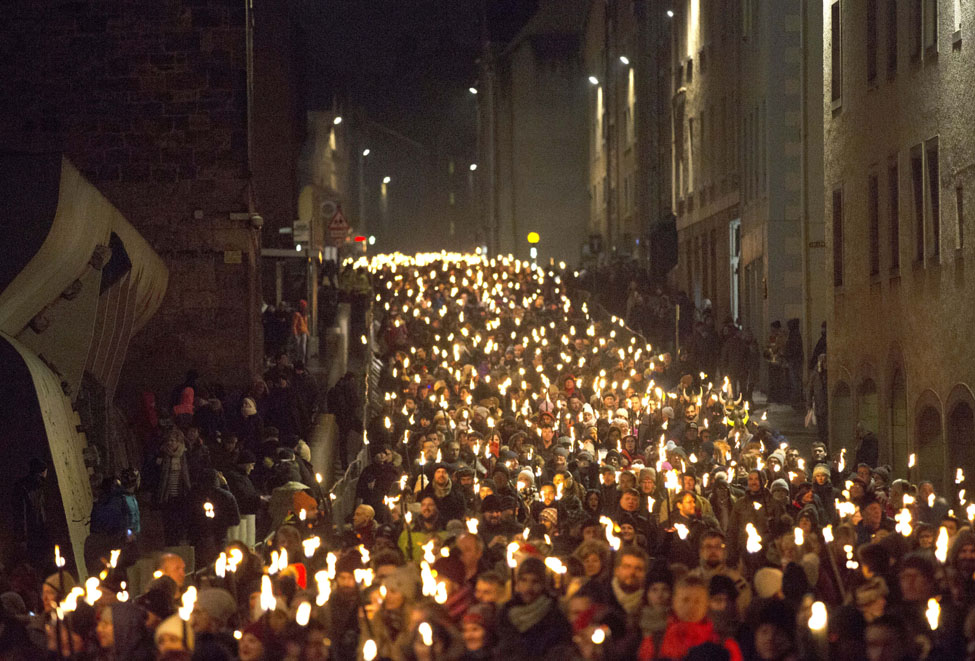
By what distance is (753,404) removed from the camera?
3312 cm

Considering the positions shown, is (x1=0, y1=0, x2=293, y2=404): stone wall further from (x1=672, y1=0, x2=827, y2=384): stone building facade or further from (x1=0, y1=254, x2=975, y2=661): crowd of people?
(x1=672, y1=0, x2=827, y2=384): stone building facade

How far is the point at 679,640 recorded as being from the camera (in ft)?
31.2

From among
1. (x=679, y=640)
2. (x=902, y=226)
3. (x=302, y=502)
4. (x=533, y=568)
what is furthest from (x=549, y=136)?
(x=679, y=640)

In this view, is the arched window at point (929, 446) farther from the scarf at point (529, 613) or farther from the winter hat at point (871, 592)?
the scarf at point (529, 613)

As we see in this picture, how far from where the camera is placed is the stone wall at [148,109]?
31.2 m

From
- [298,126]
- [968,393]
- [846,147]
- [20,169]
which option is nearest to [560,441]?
[968,393]

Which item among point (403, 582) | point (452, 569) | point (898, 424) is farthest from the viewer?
point (898, 424)

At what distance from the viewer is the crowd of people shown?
977 cm

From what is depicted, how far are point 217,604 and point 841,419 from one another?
20.4 m

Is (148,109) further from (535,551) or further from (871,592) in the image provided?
(871,592)

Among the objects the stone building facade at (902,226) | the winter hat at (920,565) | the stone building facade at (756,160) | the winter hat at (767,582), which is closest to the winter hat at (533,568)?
the winter hat at (767,582)

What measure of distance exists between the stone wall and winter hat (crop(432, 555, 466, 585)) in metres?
19.6

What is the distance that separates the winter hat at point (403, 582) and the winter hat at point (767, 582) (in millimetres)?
1839

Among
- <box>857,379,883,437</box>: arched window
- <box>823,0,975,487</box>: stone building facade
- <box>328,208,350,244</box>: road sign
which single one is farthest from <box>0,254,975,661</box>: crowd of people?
<box>328,208,350,244</box>: road sign
